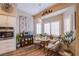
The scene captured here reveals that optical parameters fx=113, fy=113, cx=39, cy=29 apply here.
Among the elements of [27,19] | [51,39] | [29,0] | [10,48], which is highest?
[29,0]

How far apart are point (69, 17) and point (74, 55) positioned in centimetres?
64

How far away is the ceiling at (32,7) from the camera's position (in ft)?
6.33

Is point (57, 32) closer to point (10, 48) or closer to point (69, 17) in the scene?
point (69, 17)

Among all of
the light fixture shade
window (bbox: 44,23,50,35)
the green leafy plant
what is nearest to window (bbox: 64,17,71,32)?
the green leafy plant

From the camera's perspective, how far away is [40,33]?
1947 mm

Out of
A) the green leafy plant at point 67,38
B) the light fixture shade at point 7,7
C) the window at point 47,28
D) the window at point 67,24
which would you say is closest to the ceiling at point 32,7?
the light fixture shade at point 7,7

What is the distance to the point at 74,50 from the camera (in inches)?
73.7

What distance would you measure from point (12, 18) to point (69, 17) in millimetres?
953

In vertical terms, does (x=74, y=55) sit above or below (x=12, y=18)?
below

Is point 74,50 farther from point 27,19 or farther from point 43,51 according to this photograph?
point 27,19

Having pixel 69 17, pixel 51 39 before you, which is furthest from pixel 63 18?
pixel 51 39

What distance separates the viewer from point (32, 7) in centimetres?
195

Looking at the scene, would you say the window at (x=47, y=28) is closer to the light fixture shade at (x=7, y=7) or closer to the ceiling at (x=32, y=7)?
the ceiling at (x=32, y=7)

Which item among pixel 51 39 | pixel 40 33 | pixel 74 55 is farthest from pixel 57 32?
pixel 74 55
